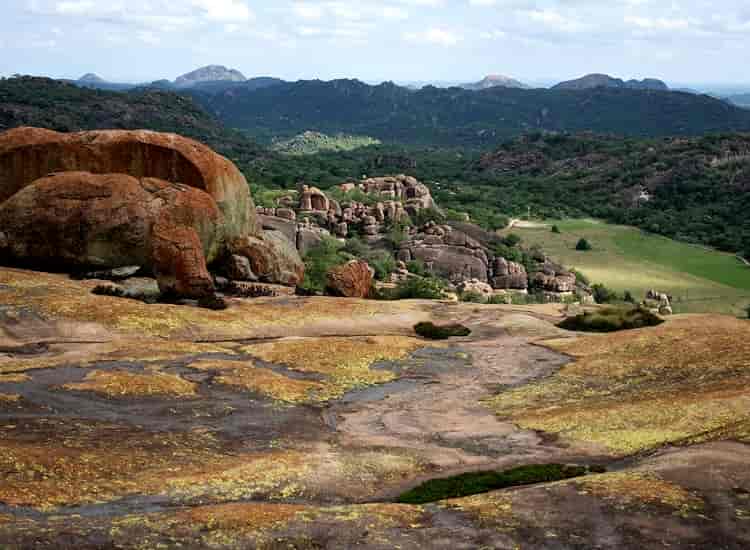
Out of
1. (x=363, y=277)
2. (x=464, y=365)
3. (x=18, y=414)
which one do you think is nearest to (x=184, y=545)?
(x=18, y=414)

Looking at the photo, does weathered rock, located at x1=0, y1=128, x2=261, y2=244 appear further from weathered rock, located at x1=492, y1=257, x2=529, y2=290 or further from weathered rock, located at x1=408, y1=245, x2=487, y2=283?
weathered rock, located at x1=492, y1=257, x2=529, y2=290

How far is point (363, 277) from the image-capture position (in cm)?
5950

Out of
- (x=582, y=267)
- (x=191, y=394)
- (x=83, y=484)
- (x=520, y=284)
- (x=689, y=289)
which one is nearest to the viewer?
(x=83, y=484)

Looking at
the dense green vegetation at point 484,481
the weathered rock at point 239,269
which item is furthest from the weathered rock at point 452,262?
the dense green vegetation at point 484,481

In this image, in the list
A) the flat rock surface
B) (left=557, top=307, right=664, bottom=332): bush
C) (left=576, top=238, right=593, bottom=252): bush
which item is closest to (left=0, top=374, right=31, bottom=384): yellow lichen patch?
the flat rock surface

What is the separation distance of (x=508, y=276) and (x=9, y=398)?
74574mm

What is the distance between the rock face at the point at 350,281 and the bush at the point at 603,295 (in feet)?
150

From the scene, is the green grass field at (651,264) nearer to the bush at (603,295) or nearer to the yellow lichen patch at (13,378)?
the bush at (603,295)

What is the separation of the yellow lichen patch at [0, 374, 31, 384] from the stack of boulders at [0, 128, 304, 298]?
18406mm

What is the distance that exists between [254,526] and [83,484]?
5.65m

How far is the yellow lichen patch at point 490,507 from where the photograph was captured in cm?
2025

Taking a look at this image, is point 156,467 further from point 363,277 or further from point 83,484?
point 363,277

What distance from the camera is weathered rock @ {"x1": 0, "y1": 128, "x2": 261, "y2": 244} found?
5828cm

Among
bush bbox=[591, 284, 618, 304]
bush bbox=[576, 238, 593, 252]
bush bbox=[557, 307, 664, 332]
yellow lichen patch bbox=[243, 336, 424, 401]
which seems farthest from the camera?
bush bbox=[576, 238, 593, 252]
